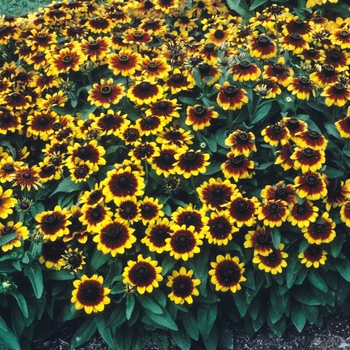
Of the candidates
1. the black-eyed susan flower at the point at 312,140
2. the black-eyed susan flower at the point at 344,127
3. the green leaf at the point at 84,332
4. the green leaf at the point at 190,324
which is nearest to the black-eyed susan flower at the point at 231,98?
the black-eyed susan flower at the point at 312,140

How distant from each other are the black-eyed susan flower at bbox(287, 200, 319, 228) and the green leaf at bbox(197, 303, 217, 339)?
565 mm

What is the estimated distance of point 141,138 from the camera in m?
3.19

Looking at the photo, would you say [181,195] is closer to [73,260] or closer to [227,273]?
[227,273]

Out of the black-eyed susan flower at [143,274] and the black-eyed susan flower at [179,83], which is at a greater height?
the black-eyed susan flower at [179,83]

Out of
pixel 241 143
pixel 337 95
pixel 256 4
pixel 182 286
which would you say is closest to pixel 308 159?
pixel 241 143

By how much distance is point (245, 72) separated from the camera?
3186 mm

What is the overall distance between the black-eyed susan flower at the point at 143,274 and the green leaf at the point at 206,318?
0.30 meters

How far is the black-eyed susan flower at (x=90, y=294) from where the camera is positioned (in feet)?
9.14

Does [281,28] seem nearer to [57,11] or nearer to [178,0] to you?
[178,0]

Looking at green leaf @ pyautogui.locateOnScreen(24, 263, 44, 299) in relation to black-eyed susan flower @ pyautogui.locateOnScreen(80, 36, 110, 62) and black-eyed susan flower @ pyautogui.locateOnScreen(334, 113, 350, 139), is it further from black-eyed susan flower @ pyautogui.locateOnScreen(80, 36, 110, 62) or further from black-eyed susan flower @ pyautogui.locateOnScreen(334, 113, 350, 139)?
black-eyed susan flower @ pyautogui.locateOnScreen(334, 113, 350, 139)

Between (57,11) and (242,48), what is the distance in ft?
4.09

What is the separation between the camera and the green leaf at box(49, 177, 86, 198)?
10.1 feet

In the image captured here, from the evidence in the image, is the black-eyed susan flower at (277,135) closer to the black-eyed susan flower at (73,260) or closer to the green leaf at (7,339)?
the black-eyed susan flower at (73,260)

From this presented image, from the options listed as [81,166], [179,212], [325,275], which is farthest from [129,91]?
[325,275]
